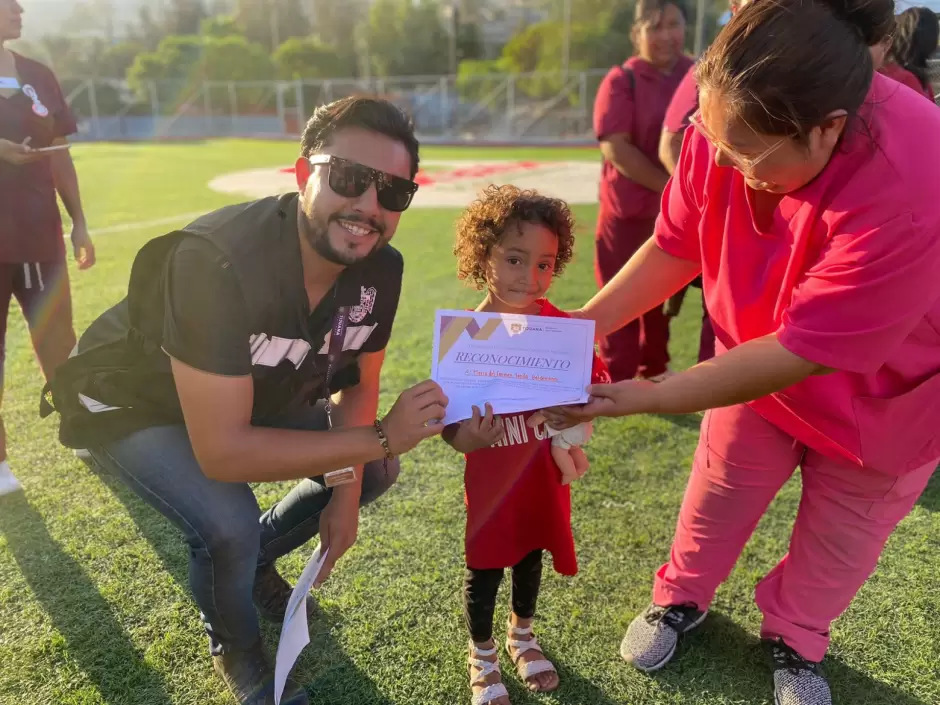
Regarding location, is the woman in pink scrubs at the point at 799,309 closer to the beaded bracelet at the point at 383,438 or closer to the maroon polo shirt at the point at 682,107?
the beaded bracelet at the point at 383,438

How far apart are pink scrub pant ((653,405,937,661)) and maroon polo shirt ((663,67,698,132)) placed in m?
1.73

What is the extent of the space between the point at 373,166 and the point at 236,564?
1.17 meters

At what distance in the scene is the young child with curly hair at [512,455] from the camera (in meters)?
1.92

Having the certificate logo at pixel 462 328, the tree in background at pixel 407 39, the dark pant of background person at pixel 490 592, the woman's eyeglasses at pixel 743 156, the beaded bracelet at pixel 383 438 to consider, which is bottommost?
the dark pant of background person at pixel 490 592

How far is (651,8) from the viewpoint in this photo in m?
3.89

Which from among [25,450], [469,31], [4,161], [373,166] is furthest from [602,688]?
[469,31]

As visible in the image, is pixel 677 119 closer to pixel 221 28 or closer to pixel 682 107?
pixel 682 107

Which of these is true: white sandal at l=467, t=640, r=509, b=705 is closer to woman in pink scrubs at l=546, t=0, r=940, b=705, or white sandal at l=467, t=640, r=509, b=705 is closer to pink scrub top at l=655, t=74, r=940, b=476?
woman in pink scrubs at l=546, t=0, r=940, b=705

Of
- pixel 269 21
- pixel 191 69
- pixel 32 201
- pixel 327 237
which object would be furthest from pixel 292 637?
pixel 269 21

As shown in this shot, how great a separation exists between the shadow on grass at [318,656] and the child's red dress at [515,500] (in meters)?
0.56

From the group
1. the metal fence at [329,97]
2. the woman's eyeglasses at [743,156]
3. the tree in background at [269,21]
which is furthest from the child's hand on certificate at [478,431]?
the tree in background at [269,21]

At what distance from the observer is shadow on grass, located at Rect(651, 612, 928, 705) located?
2.12 meters

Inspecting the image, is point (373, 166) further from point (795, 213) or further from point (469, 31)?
point (469, 31)

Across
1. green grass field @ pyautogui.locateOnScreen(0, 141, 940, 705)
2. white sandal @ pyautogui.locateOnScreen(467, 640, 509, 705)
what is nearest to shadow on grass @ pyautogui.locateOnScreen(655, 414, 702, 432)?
green grass field @ pyautogui.locateOnScreen(0, 141, 940, 705)
